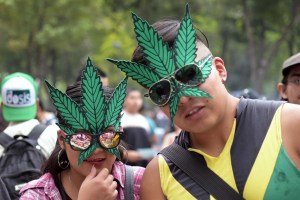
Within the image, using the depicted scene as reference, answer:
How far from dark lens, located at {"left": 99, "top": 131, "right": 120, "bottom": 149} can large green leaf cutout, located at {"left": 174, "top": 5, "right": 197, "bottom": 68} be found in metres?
0.51

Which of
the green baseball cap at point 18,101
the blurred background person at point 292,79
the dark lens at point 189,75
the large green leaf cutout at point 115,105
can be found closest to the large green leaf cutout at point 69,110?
the large green leaf cutout at point 115,105

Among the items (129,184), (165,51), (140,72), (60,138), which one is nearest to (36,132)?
(60,138)

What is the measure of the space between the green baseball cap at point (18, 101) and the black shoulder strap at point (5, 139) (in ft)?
0.73

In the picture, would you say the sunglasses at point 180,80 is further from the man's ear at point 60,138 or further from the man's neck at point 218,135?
the man's ear at point 60,138

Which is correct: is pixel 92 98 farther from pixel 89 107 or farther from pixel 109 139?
pixel 109 139

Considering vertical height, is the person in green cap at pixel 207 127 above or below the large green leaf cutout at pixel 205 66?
below

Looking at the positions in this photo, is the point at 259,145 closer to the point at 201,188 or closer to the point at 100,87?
the point at 201,188

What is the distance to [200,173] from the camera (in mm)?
2734

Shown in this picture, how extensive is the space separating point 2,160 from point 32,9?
16110 mm

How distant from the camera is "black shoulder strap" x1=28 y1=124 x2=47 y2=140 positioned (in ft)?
15.6

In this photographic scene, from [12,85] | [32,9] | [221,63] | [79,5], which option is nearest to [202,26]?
[79,5]

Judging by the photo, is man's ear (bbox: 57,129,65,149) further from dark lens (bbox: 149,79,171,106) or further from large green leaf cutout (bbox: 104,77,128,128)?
dark lens (bbox: 149,79,171,106)

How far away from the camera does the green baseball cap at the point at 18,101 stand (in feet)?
16.4

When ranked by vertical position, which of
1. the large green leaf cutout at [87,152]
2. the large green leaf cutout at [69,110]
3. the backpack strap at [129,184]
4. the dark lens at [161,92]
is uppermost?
the dark lens at [161,92]
